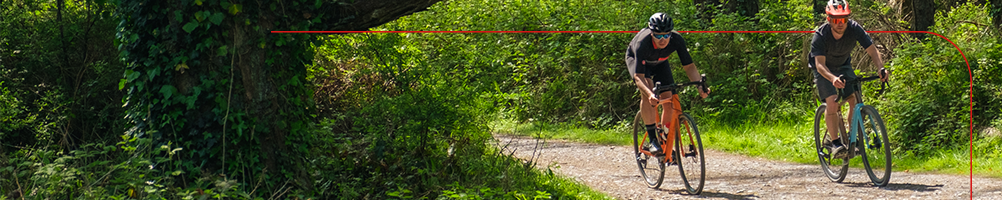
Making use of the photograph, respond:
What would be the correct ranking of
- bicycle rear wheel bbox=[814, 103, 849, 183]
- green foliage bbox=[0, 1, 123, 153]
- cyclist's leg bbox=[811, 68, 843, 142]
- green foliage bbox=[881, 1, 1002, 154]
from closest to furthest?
cyclist's leg bbox=[811, 68, 843, 142] → bicycle rear wheel bbox=[814, 103, 849, 183] → green foliage bbox=[0, 1, 123, 153] → green foliage bbox=[881, 1, 1002, 154]

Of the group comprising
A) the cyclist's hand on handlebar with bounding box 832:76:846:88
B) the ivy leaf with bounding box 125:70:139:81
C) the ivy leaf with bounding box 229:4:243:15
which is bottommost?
the cyclist's hand on handlebar with bounding box 832:76:846:88

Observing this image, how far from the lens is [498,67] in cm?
945

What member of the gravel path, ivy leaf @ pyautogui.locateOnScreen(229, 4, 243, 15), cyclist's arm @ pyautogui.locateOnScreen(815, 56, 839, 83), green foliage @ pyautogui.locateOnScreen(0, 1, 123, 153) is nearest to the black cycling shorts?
the gravel path

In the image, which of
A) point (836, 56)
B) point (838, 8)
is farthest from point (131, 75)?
point (836, 56)

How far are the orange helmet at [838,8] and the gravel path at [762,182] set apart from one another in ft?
4.81

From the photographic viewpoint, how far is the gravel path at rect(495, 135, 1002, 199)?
7.58m

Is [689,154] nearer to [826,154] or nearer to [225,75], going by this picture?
[826,154]

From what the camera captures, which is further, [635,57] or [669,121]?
[669,121]

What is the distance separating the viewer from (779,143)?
1188 cm

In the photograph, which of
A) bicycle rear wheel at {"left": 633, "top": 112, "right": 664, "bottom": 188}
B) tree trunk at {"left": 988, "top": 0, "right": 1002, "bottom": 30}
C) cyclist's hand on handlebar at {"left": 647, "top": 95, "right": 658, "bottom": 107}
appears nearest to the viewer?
cyclist's hand on handlebar at {"left": 647, "top": 95, "right": 658, "bottom": 107}

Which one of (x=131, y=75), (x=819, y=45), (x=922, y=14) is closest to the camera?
(x=131, y=75)

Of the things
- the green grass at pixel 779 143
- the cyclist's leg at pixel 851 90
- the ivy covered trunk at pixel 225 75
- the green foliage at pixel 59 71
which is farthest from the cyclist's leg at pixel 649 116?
the green foliage at pixel 59 71

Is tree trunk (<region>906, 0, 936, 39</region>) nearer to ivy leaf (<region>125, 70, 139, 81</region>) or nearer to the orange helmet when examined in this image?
the orange helmet

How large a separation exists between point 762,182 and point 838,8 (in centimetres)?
195
